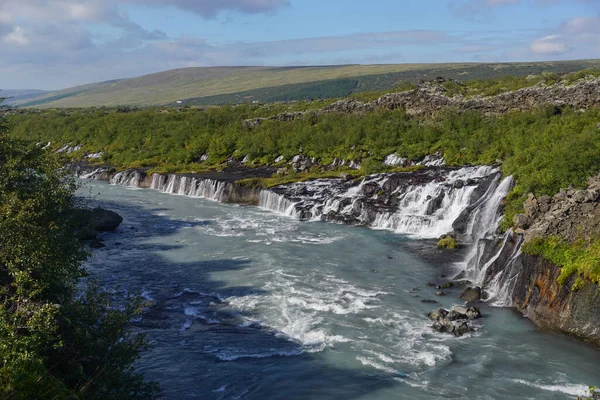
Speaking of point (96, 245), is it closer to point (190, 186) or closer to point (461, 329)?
point (190, 186)

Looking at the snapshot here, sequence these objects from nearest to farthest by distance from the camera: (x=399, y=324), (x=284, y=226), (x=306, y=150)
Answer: (x=399, y=324) → (x=284, y=226) → (x=306, y=150)

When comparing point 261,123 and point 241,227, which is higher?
point 261,123

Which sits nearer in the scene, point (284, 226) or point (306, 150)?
point (284, 226)

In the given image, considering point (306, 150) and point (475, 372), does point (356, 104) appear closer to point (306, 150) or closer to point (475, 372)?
point (306, 150)

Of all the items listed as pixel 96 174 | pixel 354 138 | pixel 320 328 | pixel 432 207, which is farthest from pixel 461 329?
pixel 96 174

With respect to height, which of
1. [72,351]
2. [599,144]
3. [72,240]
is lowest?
[72,351]

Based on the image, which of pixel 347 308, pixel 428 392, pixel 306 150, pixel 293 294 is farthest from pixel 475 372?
pixel 306 150

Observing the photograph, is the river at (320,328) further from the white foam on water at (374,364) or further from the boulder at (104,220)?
the boulder at (104,220)

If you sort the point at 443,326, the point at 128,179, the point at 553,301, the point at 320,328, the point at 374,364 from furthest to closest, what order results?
the point at 128,179 < the point at 553,301 < the point at 320,328 < the point at 443,326 < the point at 374,364
